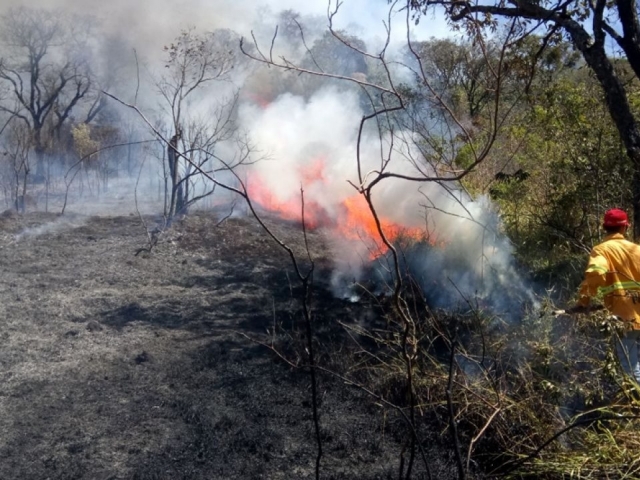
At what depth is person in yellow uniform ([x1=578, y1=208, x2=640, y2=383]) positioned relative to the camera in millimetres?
4102

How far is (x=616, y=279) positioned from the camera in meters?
4.23

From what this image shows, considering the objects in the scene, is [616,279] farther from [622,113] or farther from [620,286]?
[622,113]

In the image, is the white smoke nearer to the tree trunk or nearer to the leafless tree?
the leafless tree

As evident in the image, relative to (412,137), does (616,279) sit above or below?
below

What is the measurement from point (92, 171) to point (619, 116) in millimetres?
21345

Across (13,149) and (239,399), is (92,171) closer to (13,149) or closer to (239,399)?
(13,149)

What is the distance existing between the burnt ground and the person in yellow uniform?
1.51 m

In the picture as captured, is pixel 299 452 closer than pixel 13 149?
Yes

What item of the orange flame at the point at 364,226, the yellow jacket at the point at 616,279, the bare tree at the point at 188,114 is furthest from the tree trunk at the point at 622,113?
the bare tree at the point at 188,114

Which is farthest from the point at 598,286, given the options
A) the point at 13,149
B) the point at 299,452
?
the point at 13,149

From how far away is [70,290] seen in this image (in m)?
8.82

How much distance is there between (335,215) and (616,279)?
11200mm

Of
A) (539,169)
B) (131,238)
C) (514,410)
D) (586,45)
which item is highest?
(586,45)

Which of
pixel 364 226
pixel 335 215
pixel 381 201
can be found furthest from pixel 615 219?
pixel 335 215
